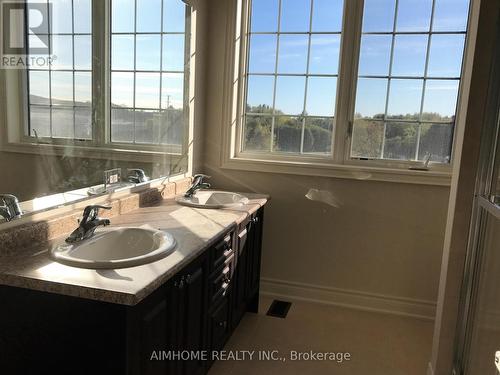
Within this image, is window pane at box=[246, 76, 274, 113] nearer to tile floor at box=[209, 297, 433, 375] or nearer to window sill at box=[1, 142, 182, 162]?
window sill at box=[1, 142, 182, 162]

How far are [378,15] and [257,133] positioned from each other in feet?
3.81

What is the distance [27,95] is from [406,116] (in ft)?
7.65

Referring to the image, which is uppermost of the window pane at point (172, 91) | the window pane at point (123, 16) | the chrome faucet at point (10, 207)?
the window pane at point (123, 16)

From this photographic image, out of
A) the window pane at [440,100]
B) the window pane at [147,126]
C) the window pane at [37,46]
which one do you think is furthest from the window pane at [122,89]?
the window pane at [440,100]

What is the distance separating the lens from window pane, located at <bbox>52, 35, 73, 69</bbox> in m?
1.70

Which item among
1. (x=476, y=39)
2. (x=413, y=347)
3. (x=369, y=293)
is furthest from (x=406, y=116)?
(x=413, y=347)

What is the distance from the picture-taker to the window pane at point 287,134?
3.15 meters

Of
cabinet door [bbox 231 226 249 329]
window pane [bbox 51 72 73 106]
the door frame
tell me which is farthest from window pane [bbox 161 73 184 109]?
the door frame

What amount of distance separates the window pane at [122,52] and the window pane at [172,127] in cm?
46

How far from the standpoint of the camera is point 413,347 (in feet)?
8.54

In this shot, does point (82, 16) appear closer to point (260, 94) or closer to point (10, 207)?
point (10, 207)

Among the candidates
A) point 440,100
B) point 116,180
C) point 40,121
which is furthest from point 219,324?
point 440,100

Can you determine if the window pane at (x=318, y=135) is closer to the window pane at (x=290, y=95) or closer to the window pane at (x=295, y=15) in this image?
the window pane at (x=290, y=95)

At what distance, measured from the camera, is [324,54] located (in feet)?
9.87
